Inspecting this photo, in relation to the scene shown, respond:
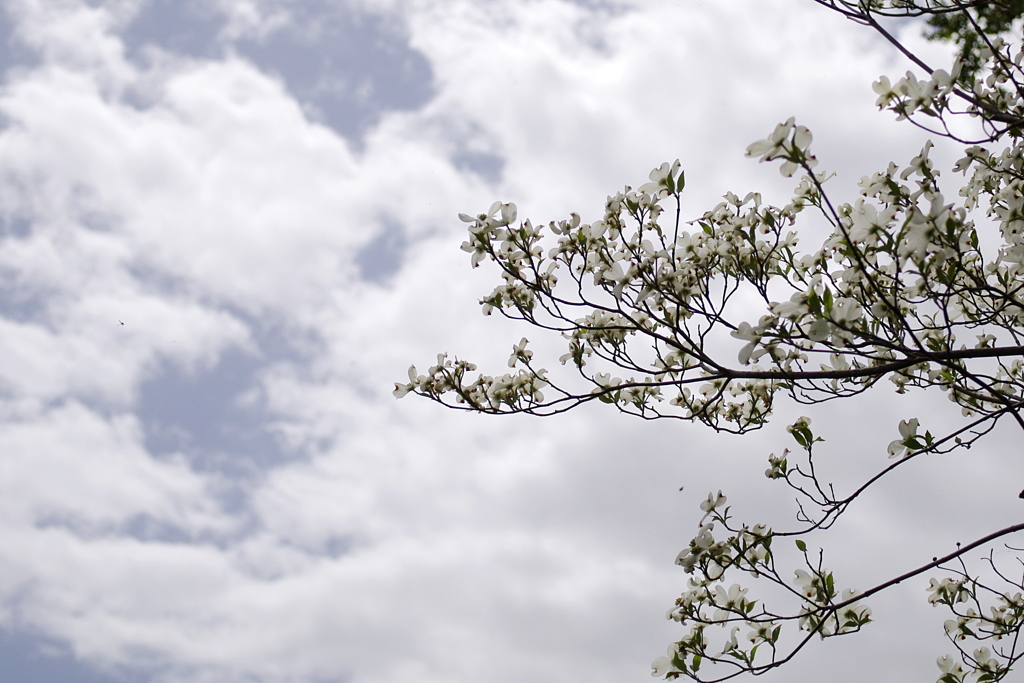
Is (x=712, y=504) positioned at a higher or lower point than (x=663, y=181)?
lower

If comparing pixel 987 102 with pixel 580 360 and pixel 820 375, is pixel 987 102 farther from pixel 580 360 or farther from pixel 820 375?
pixel 580 360

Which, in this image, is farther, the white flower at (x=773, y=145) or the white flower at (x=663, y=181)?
the white flower at (x=663, y=181)

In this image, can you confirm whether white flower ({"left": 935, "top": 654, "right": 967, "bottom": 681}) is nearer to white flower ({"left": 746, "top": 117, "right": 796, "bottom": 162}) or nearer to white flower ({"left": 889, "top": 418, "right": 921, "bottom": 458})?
white flower ({"left": 889, "top": 418, "right": 921, "bottom": 458})

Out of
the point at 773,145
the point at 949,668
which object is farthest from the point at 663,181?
the point at 949,668

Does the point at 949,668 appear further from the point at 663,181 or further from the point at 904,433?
the point at 663,181

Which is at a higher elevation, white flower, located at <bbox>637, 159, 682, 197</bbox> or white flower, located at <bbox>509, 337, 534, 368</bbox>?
white flower, located at <bbox>637, 159, 682, 197</bbox>

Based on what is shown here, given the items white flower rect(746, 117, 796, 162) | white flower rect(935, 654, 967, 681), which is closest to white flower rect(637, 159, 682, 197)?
white flower rect(746, 117, 796, 162)

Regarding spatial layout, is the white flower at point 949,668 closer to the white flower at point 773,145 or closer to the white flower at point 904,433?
the white flower at point 904,433

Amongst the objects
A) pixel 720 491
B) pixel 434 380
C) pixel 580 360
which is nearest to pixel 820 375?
pixel 720 491

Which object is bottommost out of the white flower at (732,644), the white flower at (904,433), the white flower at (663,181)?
the white flower at (732,644)

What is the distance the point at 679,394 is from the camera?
404 cm

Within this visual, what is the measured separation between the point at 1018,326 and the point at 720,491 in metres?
1.67

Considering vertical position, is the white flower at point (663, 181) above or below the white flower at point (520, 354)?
above

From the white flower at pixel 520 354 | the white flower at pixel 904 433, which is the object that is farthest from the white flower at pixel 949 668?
the white flower at pixel 520 354
